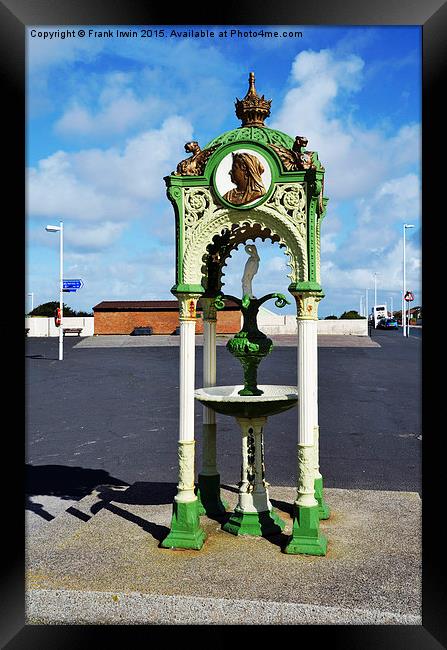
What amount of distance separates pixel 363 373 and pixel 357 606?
20106mm

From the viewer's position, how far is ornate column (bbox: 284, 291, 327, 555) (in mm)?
6680

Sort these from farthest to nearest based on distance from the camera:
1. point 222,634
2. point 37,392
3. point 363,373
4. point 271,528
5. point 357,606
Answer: point 363,373, point 37,392, point 271,528, point 357,606, point 222,634

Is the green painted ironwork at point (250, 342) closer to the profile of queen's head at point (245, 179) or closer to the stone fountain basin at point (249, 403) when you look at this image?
the stone fountain basin at point (249, 403)

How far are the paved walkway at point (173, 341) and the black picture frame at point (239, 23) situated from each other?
31686mm

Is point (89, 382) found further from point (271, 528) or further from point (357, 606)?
point (357, 606)

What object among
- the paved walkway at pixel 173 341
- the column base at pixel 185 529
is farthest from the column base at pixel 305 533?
the paved walkway at pixel 173 341

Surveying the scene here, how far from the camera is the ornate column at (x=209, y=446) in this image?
8.23 meters

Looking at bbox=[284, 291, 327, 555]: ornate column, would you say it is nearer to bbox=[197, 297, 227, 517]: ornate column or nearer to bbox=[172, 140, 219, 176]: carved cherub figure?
bbox=[197, 297, 227, 517]: ornate column

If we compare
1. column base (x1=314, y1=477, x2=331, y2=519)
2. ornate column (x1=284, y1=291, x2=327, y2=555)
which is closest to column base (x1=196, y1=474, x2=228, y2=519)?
column base (x1=314, y1=477, x2=331, y2=519)

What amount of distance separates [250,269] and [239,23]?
353 cm

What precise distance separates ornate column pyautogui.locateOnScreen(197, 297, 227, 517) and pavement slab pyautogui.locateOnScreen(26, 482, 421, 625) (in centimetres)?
42

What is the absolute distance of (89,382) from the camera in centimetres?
2320
